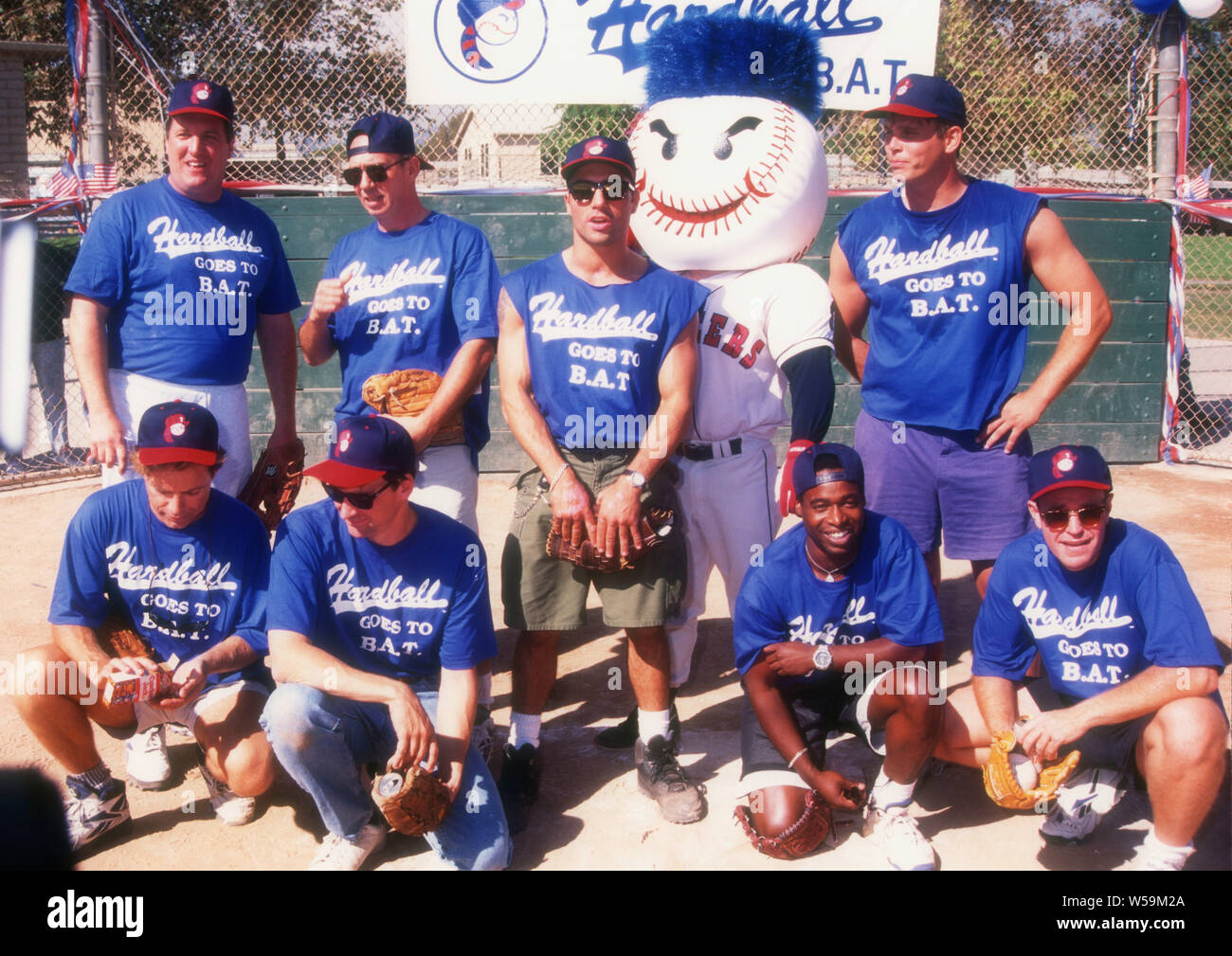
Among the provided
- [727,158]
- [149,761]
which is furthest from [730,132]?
[149,761]

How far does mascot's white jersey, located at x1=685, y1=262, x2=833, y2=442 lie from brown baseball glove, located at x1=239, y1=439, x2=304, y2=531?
1.47m

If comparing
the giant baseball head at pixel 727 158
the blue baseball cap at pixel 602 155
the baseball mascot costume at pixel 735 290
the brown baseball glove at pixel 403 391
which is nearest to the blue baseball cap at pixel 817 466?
the baseball mascot costume at pixel 735 290

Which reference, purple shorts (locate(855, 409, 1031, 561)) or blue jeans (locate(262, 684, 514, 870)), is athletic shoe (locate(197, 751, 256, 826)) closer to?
blue jeans (locate(262, 684, 514, 870))

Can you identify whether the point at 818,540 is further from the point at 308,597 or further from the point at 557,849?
the point at 308,597

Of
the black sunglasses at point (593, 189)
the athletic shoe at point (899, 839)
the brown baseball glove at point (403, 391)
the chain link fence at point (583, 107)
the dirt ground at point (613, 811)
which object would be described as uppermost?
the chain link fence at point (583, 107)

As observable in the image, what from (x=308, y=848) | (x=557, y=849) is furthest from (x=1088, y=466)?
(x=308, y=848)

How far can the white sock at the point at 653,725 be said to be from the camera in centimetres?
342

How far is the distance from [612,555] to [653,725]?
1.89ft

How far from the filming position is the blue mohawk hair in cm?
389

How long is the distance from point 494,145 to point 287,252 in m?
2.64

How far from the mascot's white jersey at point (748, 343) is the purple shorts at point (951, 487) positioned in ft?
1.43

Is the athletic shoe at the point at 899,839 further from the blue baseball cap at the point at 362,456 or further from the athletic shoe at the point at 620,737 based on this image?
the blue baseball cap at the point at 362,456

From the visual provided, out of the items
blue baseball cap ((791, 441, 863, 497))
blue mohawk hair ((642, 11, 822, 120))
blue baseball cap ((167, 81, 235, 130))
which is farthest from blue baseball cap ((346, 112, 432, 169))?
blue baseball cap ((791, 441, 863, 497))

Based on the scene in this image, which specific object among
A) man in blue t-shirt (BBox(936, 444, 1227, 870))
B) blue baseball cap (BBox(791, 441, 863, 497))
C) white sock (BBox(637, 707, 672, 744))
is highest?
blue baseball cap (BBox(791, 441, 863, 497))
